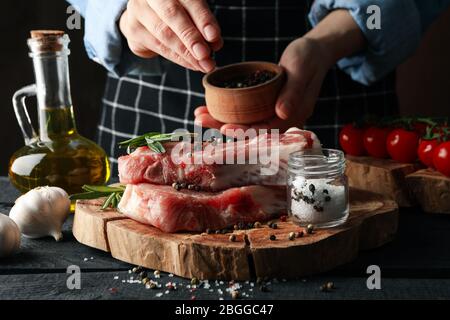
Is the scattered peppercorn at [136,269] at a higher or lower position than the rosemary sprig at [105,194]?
lower

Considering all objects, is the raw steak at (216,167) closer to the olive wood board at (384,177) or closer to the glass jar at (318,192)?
the glass jar at (318,192)

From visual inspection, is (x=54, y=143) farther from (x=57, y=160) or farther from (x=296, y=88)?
(x=296, y=88)

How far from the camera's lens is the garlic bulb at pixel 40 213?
1632mm

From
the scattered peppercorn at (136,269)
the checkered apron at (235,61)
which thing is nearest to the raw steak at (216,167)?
the scattered peppercorn at (136,269)

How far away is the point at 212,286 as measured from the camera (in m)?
1.38

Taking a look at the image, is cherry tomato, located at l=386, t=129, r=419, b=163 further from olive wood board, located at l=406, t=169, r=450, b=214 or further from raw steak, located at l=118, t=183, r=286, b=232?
raw steak, located at l=118, t=183, r=286, b=232

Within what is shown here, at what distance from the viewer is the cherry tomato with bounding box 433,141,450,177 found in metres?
1.82

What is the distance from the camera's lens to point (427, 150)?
1.90 m

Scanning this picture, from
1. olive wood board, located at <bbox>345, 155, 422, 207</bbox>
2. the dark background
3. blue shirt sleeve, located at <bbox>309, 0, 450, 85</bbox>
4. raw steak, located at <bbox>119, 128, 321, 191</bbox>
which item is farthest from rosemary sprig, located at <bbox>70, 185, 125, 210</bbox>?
the dark background

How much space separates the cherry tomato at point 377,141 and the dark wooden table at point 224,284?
0.43 meters

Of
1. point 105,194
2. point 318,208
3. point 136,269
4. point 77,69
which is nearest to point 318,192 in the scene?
point 318,208
